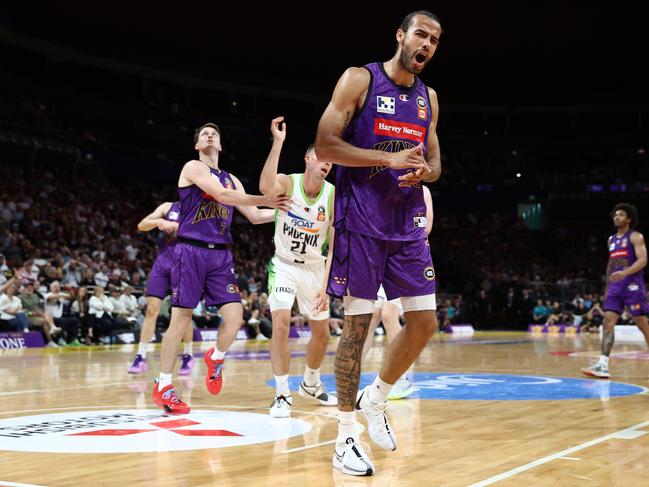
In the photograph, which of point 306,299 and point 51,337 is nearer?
point 306,299

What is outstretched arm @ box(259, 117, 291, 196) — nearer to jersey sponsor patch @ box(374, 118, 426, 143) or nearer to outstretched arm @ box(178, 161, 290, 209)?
outstretched arm @ box(178, 161, 290, 209)

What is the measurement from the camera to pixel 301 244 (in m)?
7.06

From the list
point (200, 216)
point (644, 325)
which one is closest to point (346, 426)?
point (200, 216)

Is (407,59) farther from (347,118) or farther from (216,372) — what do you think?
(216,372)

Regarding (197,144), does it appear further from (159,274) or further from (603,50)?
(603,50)

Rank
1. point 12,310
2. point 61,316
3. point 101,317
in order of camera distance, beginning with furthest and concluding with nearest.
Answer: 1. point 101,317
2. point 61,316
3. point 12,310

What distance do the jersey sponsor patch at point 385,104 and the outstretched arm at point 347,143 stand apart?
0.32 ft

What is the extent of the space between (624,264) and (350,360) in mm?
7055

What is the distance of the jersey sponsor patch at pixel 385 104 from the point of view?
463 centimetres

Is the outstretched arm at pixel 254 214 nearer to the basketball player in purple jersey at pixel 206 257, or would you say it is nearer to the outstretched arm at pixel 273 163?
the basketball player in purple jersey at pixel 206 257

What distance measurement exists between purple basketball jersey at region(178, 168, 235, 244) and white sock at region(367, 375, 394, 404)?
101 inches

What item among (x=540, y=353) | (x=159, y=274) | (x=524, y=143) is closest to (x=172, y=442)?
(x=159, y=274)

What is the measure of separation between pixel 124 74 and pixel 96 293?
63.5 feet

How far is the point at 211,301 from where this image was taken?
6.95 m
